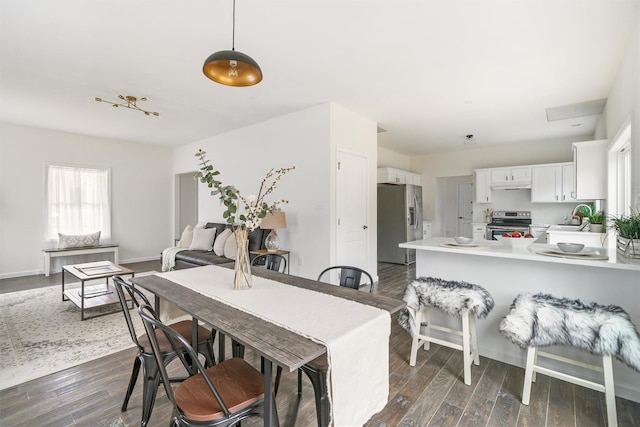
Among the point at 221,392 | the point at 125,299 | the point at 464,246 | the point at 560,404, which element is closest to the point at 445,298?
the point at 464,246

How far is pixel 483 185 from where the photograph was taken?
21.9 feet

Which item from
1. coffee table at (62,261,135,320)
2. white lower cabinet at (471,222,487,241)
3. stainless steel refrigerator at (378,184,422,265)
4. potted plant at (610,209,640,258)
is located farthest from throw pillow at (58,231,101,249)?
white lower cabinet at (471,222,487,241)

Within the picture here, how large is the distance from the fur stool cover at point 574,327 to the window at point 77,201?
712cm

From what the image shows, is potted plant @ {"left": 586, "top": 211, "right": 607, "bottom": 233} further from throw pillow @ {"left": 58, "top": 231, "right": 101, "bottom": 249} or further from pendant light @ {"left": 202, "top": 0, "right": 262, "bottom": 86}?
throw pillow @ {"left": 58, "top": 231, "right": 101, "bottom": 249}

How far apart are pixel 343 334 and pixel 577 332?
1562mm

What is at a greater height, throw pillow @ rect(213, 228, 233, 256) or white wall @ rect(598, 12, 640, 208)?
white wall @ rect(598, 12, 640, 208)

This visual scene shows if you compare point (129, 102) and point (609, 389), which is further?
point (129, 102)

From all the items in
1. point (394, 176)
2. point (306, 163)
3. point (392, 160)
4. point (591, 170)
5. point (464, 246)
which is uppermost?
point (392, 160)

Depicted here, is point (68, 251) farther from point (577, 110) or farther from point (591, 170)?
point (577, 110)

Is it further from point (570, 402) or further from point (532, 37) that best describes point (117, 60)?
point (570, 402)

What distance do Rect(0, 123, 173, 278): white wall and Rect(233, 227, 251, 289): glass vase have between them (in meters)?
5.81

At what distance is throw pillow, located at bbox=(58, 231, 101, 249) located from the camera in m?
5.45

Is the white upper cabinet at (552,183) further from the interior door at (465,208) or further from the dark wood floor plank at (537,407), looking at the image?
the dark wood floor plank at (537,407)

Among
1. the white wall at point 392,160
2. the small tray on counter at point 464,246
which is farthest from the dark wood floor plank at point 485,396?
the white wall at point 392,160
